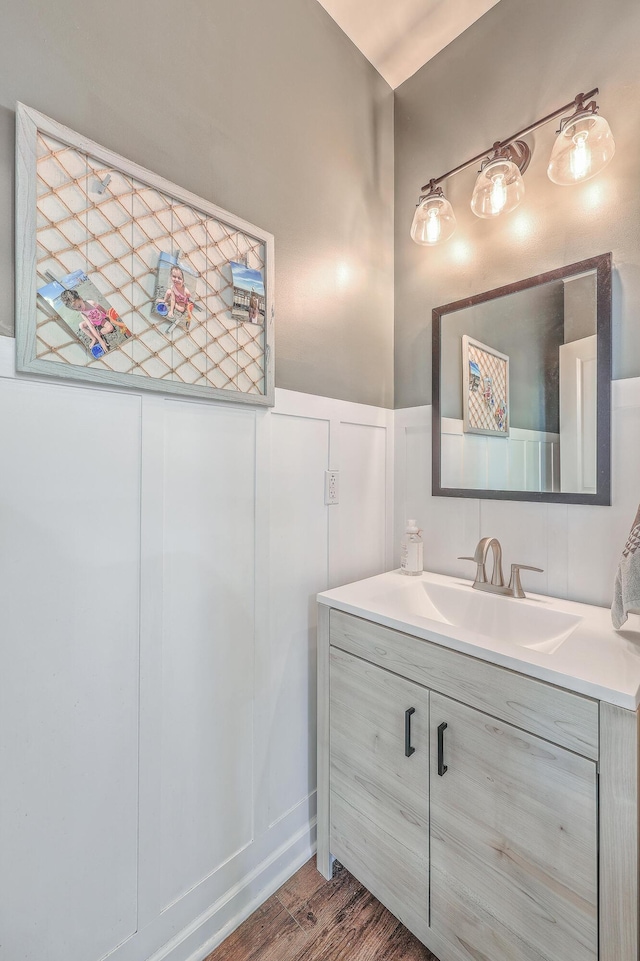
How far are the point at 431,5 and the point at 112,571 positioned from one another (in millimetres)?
2056

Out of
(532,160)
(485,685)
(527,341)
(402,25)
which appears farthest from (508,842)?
(402,25)

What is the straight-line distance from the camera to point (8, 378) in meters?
0.79

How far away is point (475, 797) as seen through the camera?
35.4 inches

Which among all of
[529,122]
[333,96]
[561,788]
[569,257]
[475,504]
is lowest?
[561,788]

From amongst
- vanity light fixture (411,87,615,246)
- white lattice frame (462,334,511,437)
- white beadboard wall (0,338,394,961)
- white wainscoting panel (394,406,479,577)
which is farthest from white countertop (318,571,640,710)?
vanity light fixture (411,87,615,246)

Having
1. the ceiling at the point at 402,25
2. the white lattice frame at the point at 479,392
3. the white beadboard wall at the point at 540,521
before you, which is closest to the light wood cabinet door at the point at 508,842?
the white beadboard wall at the point at 540,521

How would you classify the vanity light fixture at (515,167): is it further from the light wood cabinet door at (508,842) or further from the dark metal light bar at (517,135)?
the light wood cabinet door at (508,842)

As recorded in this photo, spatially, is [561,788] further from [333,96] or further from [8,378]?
[333,96]

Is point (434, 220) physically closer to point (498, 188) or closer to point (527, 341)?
point (498, 188)

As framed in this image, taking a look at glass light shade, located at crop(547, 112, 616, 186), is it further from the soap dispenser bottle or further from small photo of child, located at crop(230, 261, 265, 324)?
the soap dispenser bottle

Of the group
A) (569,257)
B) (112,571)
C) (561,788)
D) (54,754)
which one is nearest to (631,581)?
(561,788)

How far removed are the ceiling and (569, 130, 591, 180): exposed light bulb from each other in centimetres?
73

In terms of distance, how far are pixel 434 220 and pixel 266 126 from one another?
61cm

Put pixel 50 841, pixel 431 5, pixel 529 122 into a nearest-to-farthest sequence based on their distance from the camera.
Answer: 1. pixel 50 841
2. pixel 529 122
3. pixel 431 5
